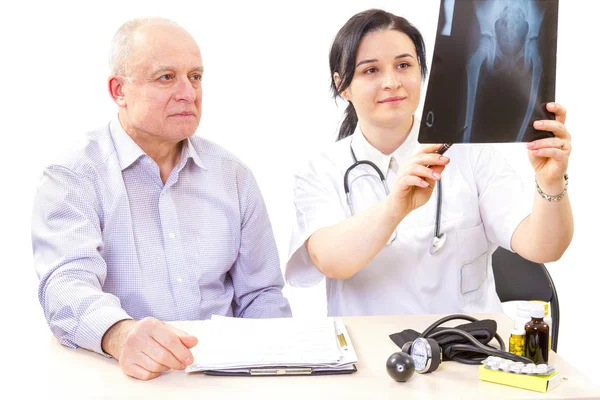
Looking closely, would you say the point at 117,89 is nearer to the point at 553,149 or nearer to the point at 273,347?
the point at 273,347

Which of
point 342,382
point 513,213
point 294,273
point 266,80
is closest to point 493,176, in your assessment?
point 513,213

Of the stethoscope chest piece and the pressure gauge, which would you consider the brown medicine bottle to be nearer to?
the pressure gauge

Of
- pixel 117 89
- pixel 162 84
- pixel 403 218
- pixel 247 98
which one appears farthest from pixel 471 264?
pixel 247 98

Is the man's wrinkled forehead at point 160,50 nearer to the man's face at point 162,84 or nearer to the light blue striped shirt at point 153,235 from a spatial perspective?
the man's face at point 162,84

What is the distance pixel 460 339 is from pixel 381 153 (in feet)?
2.55

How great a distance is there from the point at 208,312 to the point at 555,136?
3.24 ft

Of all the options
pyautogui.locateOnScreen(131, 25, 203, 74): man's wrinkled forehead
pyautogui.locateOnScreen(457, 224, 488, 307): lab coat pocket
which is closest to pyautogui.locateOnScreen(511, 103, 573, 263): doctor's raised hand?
pyautogui.locateOnScreen(457, 224, 488, 307): lab coat pocket

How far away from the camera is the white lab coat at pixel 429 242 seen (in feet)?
6.29

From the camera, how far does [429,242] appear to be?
1.92m

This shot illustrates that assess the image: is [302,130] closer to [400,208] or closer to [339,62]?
[339,62]

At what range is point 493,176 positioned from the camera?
1964 millimetres

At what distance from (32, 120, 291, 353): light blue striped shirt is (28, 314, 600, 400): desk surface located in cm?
A: 22

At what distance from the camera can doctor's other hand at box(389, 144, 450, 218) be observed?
58.4 inches

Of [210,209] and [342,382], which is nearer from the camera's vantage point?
[342,382]
